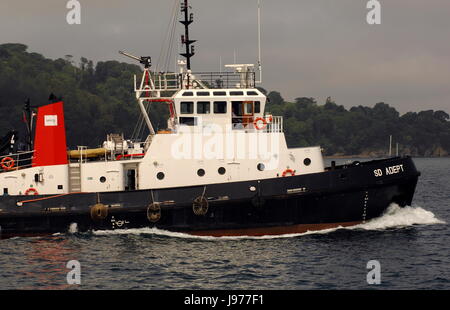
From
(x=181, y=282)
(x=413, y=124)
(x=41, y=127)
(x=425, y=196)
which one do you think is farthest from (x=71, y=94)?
(x=413, y=124)

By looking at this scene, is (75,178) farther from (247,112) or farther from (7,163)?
(247,112)

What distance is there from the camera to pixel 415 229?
2506cm

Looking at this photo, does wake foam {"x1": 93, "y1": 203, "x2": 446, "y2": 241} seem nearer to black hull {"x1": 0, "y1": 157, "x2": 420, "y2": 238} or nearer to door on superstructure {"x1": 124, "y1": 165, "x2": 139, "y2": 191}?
black hull {"x1": 0, "y1": 157, "x2": 420, "y2": 238}

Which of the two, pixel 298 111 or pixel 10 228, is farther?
pixel 298 111

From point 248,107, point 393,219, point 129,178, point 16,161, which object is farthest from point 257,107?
point 16,161

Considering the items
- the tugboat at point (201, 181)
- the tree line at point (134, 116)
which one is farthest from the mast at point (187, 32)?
the tree line at point (134, 116)

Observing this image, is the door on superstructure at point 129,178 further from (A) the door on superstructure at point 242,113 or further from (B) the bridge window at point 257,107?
(B) the bridge window at point 257,107

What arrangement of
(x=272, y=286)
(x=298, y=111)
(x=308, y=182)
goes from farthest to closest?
(x=298, y=111), (x=308, y=182), (x=272, y=286)

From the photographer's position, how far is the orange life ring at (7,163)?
24106mm

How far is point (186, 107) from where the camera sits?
24.1 metres

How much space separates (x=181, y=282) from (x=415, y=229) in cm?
1148

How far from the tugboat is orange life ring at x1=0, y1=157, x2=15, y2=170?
0.04 m

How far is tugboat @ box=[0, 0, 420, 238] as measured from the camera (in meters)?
22.8

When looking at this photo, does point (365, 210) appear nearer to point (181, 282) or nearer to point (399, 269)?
point (399, 269)
